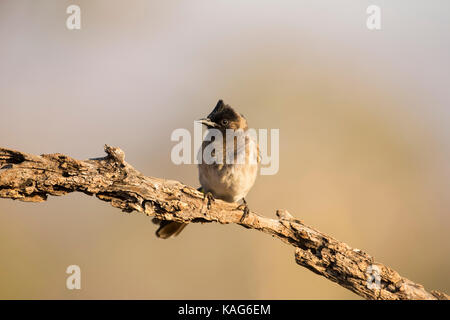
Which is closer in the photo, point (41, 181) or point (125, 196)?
point (41, 181)

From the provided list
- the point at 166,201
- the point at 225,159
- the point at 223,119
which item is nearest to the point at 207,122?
the point at 223,119

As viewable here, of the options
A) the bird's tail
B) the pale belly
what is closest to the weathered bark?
the pale belly

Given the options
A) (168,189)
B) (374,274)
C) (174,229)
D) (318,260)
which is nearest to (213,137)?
(174,229)

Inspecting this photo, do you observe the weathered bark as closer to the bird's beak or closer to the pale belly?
the pale belly

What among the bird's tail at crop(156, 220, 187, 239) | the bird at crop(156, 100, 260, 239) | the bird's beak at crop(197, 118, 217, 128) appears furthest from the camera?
the bird's beak at crop(197, 118, 217, 128)

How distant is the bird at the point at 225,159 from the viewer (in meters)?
4.63

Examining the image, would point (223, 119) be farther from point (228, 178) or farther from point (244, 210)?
point (244, 210)

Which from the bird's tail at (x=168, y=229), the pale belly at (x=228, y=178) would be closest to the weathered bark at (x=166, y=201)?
the pale belly at (x=228, y=178)

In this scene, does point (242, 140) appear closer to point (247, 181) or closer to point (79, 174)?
point (247, 181)

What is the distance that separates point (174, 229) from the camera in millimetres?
4602

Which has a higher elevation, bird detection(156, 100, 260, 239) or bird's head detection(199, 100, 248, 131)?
bird's head detection(199, 100, 248, 131)

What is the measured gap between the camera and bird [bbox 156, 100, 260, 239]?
4633 mm

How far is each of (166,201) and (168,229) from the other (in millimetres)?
1299

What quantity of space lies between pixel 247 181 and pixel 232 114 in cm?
87
